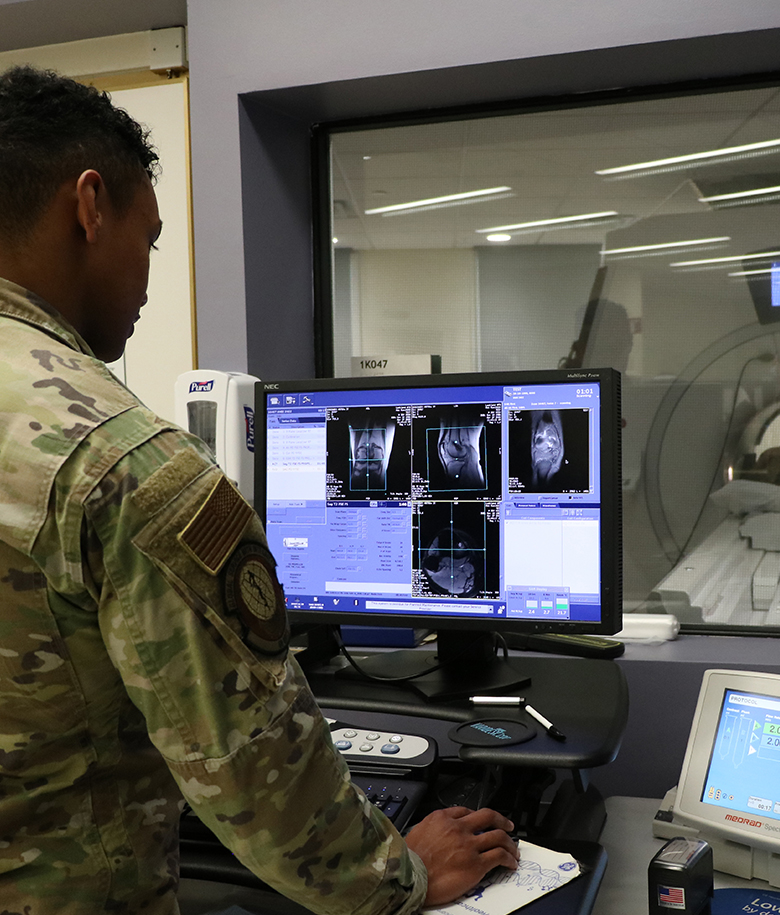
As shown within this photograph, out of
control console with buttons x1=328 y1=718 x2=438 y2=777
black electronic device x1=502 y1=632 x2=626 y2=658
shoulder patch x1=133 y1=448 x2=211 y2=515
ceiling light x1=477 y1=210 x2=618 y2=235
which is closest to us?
shoulder patch x1=133 y1=448 x2=211 y2=515

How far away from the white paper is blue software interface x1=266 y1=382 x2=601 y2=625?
0.33 meters

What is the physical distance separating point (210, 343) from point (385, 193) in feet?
1.74

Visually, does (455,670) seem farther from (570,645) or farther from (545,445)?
(545,445)

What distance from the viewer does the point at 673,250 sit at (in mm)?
1800

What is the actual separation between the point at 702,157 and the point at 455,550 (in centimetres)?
104

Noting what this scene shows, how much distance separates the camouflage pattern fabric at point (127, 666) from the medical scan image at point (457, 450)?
0.55 m

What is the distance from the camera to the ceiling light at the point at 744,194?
1745 mm

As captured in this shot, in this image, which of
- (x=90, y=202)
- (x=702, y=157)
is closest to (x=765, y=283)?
(x=702, y=157)

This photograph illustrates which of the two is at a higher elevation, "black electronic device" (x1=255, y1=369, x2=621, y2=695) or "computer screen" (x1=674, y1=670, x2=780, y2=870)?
"black electronic device" (x1=255, y1=369, x2=621, y2=695)

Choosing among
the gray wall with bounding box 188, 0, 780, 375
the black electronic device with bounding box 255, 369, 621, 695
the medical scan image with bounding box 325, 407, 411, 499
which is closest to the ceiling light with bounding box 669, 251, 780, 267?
the gray wall with bounding box 188, 0, 780, 375

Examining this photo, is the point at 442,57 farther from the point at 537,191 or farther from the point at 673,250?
the point at 673,250

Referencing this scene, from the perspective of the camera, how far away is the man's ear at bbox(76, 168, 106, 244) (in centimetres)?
78

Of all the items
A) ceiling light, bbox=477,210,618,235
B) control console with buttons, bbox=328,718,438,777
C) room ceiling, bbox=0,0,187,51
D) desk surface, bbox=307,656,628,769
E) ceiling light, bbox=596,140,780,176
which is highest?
room ceiling, bbox=0,0,187,51

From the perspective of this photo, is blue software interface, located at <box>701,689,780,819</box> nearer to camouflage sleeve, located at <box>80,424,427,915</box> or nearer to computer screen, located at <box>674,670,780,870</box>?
computer screen, located at <box>674,670,780,870</box>
